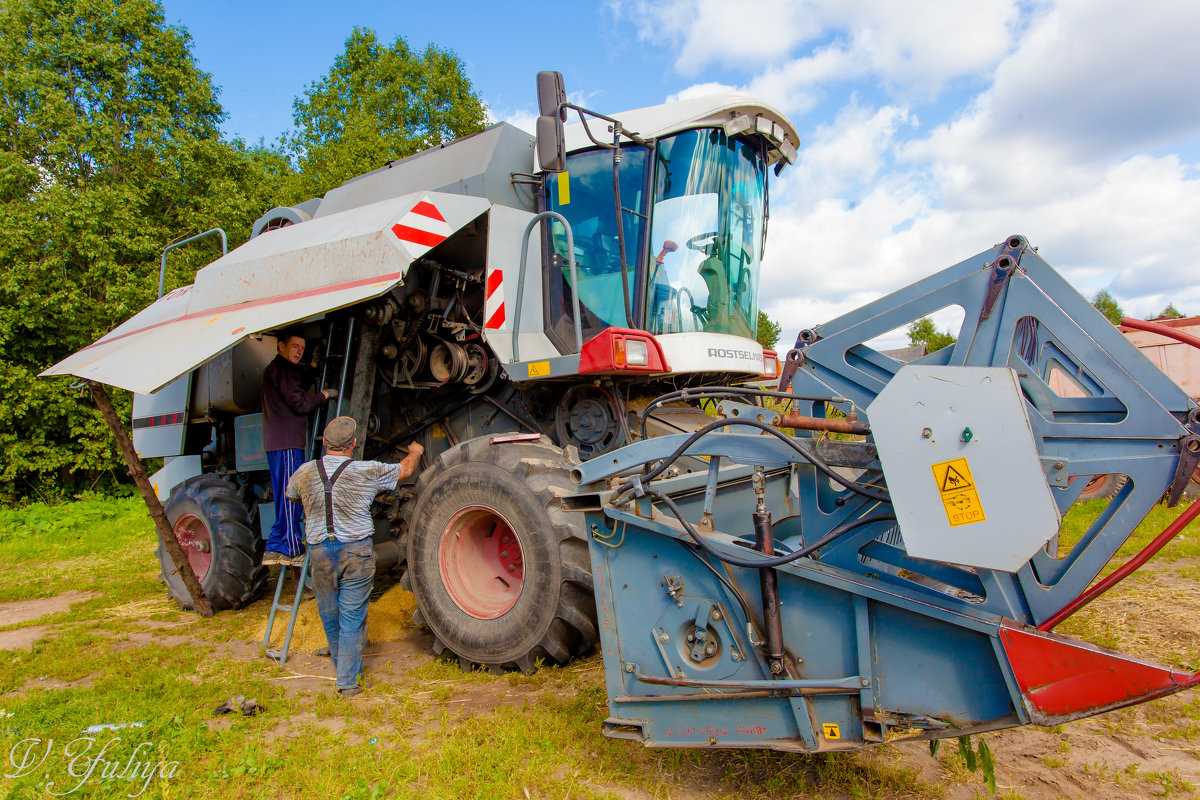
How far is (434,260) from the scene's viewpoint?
5148mm

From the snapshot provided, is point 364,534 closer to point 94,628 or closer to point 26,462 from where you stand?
point 94,628

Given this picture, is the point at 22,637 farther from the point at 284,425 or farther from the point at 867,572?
the point at 867,572

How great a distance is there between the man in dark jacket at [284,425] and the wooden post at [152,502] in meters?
0.90

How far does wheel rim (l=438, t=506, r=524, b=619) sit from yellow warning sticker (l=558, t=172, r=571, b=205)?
2.15m

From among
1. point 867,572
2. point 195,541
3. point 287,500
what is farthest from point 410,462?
point 195,541

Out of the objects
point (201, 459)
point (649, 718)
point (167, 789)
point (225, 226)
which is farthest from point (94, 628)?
point (225, 226)

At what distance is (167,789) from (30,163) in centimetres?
1485

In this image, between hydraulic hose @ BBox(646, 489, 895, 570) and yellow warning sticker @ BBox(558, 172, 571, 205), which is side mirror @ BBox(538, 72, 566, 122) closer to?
yellow warning sticker @ BBox(558, 172, 571, 205)

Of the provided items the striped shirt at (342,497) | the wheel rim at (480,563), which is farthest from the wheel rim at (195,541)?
the wheel rim at (480,563)

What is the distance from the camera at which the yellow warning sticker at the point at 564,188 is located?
193 inches

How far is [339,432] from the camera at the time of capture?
169 inches

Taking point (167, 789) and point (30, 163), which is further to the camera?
point (30, 163)

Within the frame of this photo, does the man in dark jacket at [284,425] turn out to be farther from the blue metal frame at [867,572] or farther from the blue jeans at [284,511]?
the blue metal frame at [867,572]

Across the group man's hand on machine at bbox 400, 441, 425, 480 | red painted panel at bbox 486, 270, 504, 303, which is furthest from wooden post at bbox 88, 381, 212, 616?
red painted panel at bbox 486, 270, 504, 303
